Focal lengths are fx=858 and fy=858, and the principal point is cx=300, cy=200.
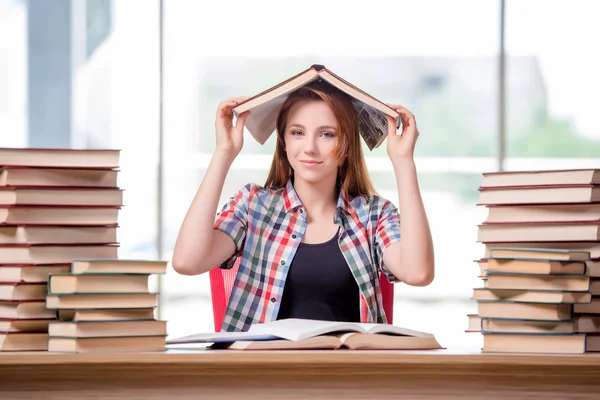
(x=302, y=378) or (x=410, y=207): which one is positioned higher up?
(x=410, y=207)

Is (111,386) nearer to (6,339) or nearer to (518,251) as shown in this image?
(6,339)

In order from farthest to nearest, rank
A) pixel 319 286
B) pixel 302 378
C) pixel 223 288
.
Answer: pixel 223 288
pixel 319 286
pixel 302 378

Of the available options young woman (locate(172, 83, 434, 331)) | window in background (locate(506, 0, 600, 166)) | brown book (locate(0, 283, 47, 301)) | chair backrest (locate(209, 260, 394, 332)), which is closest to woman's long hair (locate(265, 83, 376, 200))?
young woman (locate(172, 83, 434, 331))

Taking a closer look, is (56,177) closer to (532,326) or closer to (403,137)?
(403,137)

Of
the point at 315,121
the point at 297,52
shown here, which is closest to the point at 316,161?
the point at 315,121

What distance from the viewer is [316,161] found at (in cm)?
201

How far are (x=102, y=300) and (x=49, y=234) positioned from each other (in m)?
0.19

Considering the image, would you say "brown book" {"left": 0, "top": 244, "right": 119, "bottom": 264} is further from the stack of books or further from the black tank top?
the black tank top

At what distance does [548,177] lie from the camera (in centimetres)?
162

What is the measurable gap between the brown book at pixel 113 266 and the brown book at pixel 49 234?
0.10 metres

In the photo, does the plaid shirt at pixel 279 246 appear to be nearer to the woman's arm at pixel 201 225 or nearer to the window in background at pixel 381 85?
the woman's arm at pixel 201 225

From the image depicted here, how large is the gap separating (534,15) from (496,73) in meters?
0.37

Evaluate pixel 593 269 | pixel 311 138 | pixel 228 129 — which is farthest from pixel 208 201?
pixel 593 269

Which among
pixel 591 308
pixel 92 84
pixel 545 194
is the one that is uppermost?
pixel 92 84
